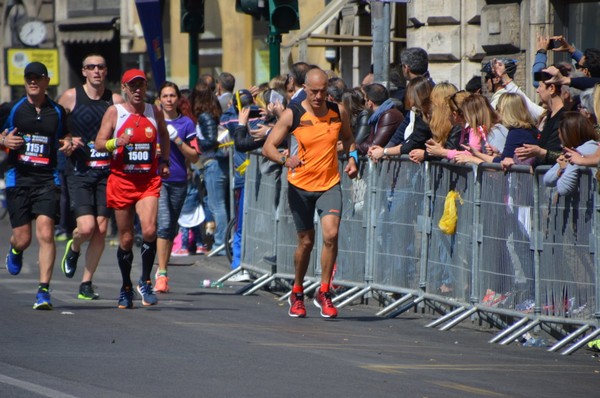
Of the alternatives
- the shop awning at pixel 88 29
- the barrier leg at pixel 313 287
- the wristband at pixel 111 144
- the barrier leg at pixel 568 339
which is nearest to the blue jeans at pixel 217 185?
the barrier leg at pixel 313 287

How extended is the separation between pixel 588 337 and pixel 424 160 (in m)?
2.65

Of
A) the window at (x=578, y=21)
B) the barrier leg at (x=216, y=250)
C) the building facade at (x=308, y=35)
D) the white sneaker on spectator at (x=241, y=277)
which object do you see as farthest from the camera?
the barrier leg at (x=216, y=250)

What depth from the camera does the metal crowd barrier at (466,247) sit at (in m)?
10.8

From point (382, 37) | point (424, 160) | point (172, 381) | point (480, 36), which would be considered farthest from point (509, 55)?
point (172, 381)

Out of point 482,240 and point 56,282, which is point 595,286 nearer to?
point 482,240

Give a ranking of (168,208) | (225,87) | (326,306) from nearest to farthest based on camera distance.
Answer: (326,306) < (168,208) < (225,87)

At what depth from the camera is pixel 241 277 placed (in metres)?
15.8

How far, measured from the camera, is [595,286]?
→ 10.6 meters

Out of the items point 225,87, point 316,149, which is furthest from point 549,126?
point 225,87

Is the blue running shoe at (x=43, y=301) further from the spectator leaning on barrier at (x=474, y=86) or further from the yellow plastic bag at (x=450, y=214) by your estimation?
the spectator leaning on barrier at (x=474, y=86)

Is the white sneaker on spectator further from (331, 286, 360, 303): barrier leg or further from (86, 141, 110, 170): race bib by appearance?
(86, 141, 110, 170): race bib

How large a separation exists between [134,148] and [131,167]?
0.52 feet

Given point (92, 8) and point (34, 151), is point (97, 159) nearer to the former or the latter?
point (34, 151)

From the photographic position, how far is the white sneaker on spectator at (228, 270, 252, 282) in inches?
622
